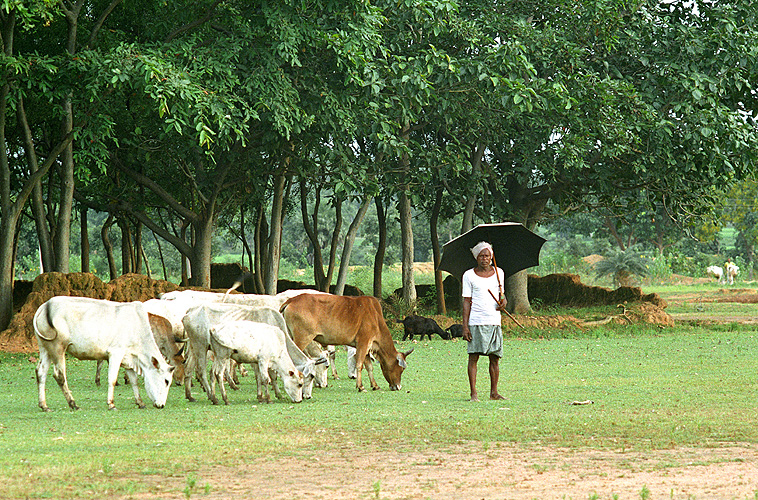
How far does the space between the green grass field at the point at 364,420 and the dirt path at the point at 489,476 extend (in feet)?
1.12

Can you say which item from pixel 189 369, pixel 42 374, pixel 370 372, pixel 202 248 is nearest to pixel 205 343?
pixel 189 369

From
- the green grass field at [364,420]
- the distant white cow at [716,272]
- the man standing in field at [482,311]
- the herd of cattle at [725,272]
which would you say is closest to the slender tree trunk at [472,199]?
the green grass field at [364,420]

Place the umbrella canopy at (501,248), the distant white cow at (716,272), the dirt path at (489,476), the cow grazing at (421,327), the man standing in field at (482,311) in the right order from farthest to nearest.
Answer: the distant white cow at (716,272), the cow grazing at (421,327), the umbrella canopy at (501,248), the man standing in field at (482,311), the dirt path at (489,476)

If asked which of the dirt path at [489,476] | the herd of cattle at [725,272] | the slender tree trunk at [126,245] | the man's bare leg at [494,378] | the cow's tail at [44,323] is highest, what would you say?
the slender tree trunk at [126,245]

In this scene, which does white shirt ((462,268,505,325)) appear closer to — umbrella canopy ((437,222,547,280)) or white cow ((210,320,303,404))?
umbrella canopy ((437,222,547,280))

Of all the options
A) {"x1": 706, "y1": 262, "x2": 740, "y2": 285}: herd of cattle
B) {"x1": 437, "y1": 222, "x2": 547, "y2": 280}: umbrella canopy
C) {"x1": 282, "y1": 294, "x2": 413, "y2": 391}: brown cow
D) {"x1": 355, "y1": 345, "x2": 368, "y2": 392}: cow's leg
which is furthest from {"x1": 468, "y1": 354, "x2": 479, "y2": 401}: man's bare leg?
{"x1": 706, "y1": 262, "x2": 740, "y2": 285}: herd of cattle

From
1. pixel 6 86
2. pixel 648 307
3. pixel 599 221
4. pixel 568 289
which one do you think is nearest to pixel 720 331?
pixel 648 307

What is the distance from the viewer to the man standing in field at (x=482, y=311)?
11.1 meters

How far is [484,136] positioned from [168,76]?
11132 mm

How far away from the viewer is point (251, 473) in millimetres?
6941

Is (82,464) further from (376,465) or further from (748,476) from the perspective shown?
(748,476)

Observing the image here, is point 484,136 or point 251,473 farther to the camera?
point 484,136

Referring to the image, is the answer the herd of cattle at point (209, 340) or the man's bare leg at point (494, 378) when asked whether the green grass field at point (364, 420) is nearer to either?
the man's bare leg at point (494, 378)

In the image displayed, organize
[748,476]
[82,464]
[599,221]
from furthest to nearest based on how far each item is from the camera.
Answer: [599,221] → [82,464] → [748,476]
